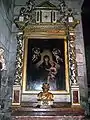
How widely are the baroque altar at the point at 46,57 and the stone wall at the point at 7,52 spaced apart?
0.73 ft

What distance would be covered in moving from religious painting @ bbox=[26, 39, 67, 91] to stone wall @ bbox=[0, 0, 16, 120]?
400 millimetres

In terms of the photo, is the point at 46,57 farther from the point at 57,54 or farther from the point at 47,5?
the point at 47,5

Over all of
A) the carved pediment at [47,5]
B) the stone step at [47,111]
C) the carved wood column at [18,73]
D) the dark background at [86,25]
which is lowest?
the stone step at [47,111]

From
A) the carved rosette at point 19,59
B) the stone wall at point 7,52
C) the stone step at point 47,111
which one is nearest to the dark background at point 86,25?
the stone step at point 47,111

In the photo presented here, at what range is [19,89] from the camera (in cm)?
412

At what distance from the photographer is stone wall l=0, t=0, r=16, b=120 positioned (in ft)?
13.6

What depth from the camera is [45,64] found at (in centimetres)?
438

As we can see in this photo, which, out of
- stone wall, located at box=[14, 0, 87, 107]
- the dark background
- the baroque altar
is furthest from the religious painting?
the dark background

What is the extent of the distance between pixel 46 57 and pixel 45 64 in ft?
0.45

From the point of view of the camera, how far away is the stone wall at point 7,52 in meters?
4.14

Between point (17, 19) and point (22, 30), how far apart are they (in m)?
0.25

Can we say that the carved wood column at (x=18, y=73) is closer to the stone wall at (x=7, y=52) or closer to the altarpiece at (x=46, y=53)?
the altarpiece at (x=46, y=53)

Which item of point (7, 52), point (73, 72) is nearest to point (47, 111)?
point (73, 72)

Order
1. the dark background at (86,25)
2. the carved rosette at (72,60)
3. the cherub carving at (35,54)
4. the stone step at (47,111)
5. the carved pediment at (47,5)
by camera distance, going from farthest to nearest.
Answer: the carved pediment at (47,5), the dark background at (86,25), the cherub carving at (35,54), the carved rosette at (72,60), the stone step at (47,111)
